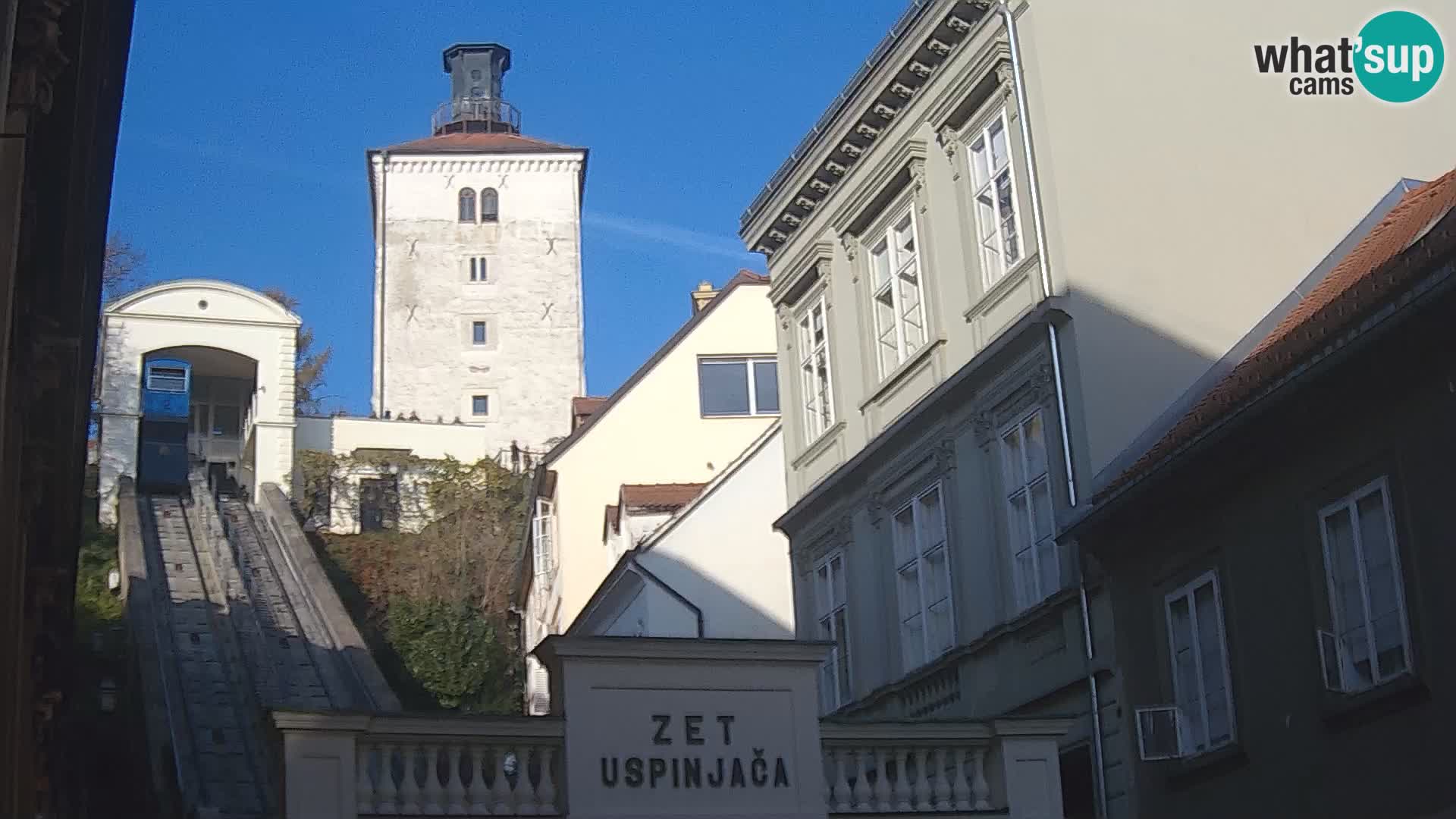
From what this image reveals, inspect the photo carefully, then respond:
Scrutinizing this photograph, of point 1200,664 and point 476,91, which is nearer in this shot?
point 1200,664

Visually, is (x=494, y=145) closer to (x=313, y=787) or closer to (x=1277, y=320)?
(x=1277, y=320)

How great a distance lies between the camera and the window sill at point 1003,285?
1995 centimetres

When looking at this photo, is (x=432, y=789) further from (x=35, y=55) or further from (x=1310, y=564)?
(x=1310, y=564)

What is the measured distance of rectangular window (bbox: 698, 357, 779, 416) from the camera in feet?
136

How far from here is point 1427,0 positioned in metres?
21.2

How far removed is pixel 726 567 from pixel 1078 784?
14.0 m

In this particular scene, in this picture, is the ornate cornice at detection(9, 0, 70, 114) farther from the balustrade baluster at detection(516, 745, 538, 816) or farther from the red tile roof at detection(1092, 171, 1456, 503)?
the red tile roof at detection(1092, 171, 1456, 503)

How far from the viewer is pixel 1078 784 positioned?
1941 centimetres

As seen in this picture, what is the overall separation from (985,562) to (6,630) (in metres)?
10.8

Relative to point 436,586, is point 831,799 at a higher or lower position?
lower

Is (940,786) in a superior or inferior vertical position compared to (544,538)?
inferior

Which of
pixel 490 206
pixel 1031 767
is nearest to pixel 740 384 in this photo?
pixel 1031 767

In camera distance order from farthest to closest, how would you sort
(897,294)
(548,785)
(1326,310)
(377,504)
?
1. (377,504)
2. (897,294)
3. (1326,310)
4. (548,785)

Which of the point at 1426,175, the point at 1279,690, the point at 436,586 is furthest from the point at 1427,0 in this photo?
the point at 436,586
